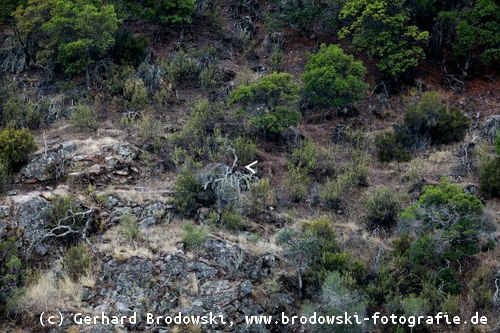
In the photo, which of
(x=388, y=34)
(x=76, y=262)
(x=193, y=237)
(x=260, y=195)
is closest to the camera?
(x=76, y=262)

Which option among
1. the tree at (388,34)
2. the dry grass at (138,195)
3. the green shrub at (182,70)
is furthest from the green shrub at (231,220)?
the tree at (388,34)

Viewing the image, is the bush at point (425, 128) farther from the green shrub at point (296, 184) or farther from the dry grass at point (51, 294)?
the dry grass at point (51, 294)

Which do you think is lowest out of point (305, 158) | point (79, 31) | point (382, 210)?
point (382, 210)

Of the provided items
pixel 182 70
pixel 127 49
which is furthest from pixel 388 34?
pixel 127 49

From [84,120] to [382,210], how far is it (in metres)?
9.07

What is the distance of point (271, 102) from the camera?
18500mm

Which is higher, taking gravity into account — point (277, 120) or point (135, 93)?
point (135, 93)

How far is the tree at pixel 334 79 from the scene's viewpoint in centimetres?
1961

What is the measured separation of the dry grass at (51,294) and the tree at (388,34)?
1337cm

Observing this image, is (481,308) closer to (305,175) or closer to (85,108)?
(305,175)

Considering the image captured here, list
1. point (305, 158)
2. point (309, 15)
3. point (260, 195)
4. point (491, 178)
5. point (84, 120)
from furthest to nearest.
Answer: point (309, 15) → point (84, 120) → point (305, 158) → point (260, 195) → point (491, 178)

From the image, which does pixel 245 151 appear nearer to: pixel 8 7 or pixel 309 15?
pixel 309 15

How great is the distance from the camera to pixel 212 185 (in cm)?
1562

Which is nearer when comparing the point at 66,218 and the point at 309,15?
the point at 66,218
